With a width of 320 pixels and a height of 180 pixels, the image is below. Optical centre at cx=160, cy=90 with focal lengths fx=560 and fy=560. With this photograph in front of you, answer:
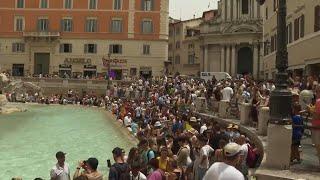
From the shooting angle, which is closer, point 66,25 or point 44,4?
point 66,25

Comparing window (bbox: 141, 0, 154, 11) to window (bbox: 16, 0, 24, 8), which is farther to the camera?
window (bbox: 16, 0, 24, 8)

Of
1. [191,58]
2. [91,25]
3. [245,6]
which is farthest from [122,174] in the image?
[191,58]

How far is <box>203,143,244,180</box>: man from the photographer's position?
666cm

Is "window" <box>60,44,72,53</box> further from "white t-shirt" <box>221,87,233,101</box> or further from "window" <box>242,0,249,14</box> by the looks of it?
"white t-shirt" <box>221,87,233,101</box>

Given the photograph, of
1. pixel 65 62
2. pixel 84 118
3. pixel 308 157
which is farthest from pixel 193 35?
pixel 308 157

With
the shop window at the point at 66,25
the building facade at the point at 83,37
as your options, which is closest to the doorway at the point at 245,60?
the building facade at the point at 83,37

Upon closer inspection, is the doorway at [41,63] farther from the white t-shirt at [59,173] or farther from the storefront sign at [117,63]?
the white t-shirt at [59,173]

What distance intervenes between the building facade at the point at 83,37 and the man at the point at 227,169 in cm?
6401

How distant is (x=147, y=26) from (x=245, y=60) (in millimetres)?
14177

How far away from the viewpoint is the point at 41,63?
233ft

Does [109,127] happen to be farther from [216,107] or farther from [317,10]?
[317,10]

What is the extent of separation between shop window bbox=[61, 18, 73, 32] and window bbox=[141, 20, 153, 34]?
9328mm

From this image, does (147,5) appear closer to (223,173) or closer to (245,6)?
(245,6)

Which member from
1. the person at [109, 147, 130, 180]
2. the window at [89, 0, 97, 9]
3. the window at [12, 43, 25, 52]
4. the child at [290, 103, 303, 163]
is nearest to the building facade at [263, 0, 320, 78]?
the child at [290, 103, 303, 163]
